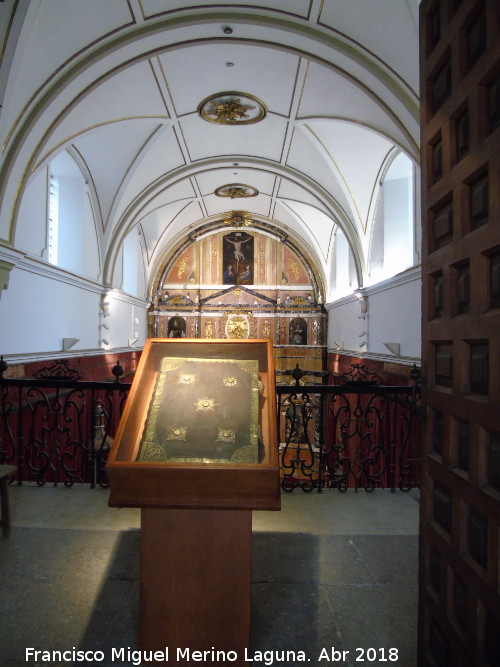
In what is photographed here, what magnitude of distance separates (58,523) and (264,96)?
7625 mm

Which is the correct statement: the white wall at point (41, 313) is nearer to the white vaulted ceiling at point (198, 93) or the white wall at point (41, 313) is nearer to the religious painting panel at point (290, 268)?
the white vaulted ceiling at point (198, 93)

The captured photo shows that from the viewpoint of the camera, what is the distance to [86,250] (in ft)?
32.0

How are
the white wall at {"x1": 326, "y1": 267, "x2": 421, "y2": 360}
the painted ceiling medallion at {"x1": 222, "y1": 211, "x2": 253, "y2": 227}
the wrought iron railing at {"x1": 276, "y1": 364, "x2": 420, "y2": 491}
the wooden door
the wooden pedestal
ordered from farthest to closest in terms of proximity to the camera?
the painted ceiling medallion at {"x1": 222, "y1": 211, "x2": 253, "y2": 227} < the white wall at {"x1": 326, "y1": 267, "x2": 421, "y2": 360} < the wrought iron railing at {"x1": 276, "y1": 364, "x2": 420, "y2": 491} < the wooden pedestal < the wooden door

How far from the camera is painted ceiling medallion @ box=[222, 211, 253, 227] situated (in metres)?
15.5

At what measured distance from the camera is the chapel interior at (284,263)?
68.0 inches

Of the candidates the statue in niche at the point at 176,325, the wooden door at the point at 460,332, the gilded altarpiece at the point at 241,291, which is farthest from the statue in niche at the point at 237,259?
the wooden door at the point at 460,332

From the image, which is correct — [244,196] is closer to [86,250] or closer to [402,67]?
[86,250]

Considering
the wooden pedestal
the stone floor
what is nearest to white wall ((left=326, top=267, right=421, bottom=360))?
the stone floor

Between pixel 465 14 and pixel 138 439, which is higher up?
pixel 465 14

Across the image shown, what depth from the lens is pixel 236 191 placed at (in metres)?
13.3

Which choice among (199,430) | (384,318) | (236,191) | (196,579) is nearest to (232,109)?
(236,191)

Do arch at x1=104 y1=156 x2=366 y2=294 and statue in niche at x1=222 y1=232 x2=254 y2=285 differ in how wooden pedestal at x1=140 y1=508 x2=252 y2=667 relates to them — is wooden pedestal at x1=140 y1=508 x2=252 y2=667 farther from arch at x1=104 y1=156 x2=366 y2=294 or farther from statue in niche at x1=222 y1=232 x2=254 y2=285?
statue in niche at x1=222 y1=232 x2=254 y2=285

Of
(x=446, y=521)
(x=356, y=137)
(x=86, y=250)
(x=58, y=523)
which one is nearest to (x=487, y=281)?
(x=446, y=521)

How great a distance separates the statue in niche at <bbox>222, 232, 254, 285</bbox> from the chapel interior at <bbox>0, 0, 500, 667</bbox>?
3.0 inches
